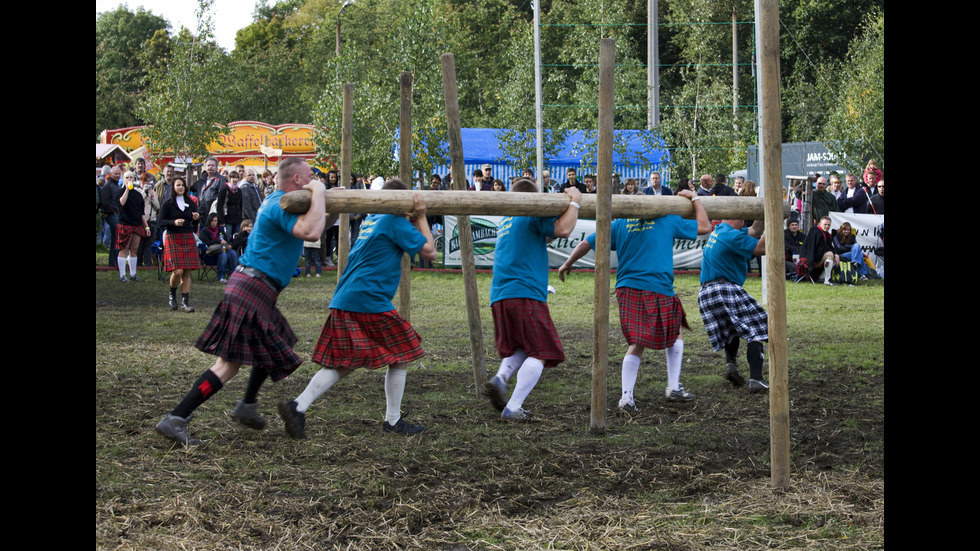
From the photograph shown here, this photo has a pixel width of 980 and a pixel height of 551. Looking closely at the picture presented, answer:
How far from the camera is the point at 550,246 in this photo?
46.5 ft

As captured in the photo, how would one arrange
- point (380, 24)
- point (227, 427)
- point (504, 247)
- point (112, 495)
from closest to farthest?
point (112, 495) < point (227, 427) < point (504, 247) < point (380, 24)

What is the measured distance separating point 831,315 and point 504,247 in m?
5.95

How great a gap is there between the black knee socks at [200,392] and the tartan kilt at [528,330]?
1.57 m

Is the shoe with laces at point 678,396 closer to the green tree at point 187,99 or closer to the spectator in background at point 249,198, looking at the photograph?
the spectator in background at point 249,198

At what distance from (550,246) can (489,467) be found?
32.9 feet

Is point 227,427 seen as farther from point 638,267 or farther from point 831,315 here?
point 831,315

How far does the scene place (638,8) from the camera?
3356 centimetres

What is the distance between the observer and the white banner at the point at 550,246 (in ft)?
46.1

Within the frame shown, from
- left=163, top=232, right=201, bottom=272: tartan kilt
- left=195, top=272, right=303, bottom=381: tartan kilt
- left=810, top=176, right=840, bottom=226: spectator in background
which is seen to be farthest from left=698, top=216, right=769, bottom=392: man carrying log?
left=810, top=176, right=840, bottom=226: spectator in background

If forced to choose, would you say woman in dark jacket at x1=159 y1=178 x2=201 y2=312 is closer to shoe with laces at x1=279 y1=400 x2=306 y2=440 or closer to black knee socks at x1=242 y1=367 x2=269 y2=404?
black knee socks at x1=242 y1=367 x2=269 y2=404

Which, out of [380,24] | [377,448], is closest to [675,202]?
[377,448]

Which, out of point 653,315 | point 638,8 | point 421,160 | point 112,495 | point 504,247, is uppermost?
point 638,8

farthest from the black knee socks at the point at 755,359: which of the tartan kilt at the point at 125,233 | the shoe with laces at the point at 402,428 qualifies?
the tartan kilt at the point at 125,233

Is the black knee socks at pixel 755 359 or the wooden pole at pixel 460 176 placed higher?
the wooden pole at pixel 460 176
